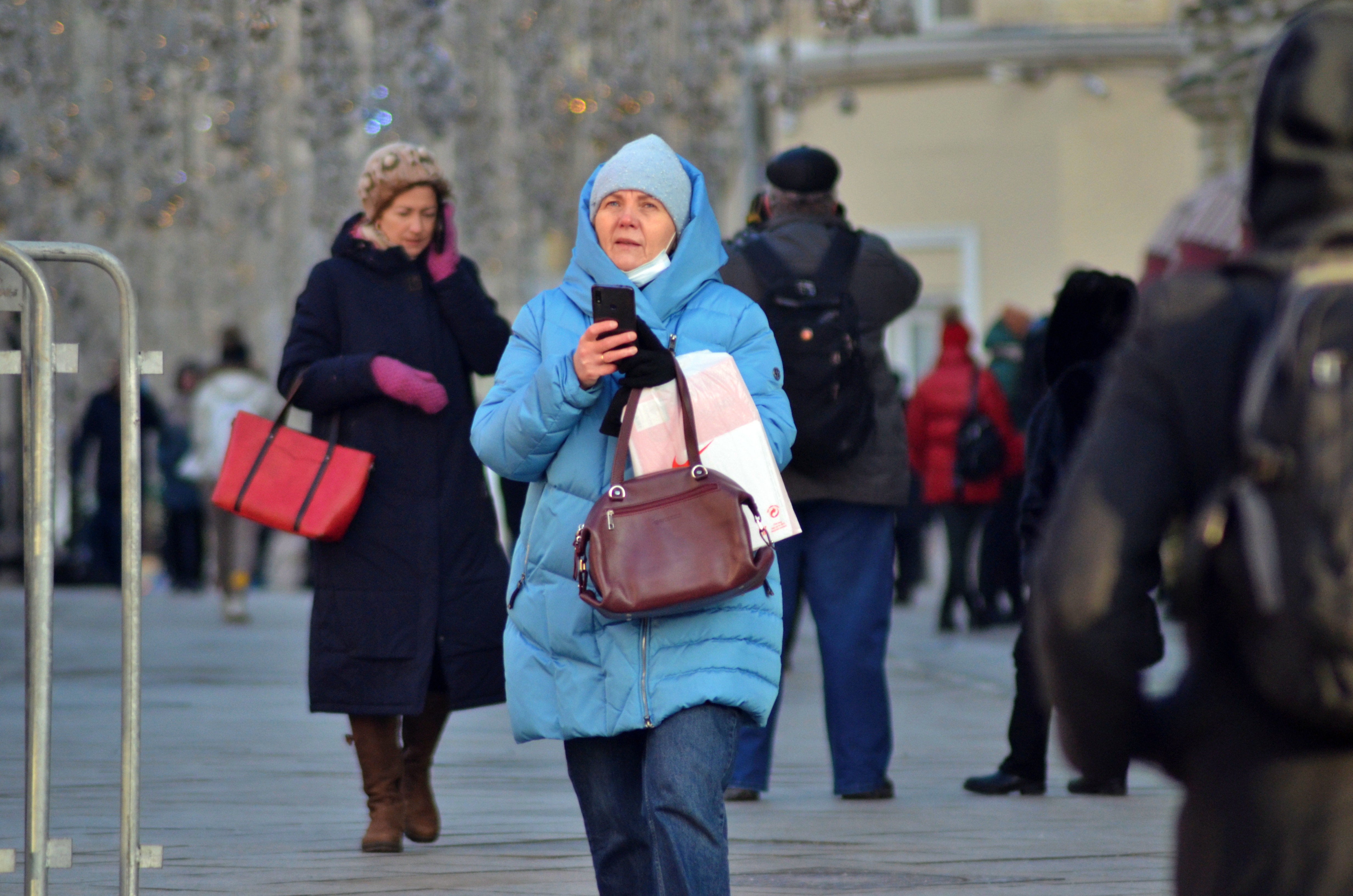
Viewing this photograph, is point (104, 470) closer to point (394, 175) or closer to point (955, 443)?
point (955, 443)

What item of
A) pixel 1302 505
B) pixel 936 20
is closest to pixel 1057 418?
pixel 1302 505

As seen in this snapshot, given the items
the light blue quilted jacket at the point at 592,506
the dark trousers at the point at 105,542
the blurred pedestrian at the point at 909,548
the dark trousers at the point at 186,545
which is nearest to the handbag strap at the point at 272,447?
the light blue quilted jacket at the point at 592,506

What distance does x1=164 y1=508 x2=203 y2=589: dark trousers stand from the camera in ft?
59.4

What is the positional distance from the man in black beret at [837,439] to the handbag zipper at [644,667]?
272 centimetres

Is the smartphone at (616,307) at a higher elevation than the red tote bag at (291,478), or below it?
higher

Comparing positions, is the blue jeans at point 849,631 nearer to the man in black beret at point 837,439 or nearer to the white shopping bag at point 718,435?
the man in black beret at point 837,439

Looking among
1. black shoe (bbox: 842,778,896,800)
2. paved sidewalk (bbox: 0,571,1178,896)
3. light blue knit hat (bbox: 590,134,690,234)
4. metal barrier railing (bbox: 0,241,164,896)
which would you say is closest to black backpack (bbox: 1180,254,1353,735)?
light blue knit hat (bbox: 590,134,690,234)

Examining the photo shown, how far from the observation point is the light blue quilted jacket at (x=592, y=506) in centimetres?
404

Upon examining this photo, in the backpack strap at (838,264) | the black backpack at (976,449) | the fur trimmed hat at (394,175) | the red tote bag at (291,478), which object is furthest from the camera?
the black backpack at (976,449)

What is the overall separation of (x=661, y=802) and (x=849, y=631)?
118 inches

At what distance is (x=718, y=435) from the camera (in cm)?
409

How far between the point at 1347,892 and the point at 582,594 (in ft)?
6.07

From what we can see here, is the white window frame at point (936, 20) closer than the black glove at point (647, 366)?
No

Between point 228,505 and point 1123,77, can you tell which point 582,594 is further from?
point 1123,77
